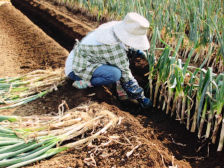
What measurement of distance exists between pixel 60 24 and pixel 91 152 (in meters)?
3.46

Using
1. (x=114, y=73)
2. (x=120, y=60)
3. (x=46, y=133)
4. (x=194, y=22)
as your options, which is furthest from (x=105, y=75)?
(x=194, y=22)

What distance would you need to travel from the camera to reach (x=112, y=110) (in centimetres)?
223

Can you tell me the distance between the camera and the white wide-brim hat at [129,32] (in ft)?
6.44

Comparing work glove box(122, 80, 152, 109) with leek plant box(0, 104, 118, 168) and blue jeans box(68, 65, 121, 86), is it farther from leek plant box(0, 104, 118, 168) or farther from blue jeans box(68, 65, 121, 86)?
leek plant box(0, 104, 118, 168)

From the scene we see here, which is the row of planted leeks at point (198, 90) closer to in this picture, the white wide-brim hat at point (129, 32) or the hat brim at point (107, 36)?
the white wide-brim hat at point (129, 32)

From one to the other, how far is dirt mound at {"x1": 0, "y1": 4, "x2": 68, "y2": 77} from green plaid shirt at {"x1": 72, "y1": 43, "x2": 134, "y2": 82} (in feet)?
2.57

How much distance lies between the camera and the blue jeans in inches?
88.5

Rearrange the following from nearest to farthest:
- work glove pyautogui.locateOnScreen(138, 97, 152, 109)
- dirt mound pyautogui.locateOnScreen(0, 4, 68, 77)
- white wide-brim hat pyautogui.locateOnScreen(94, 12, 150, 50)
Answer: white wide-brim hat pyautogui.locateOnScreen(94, 12, 150, 50) < work glove pyautogui.locateOnScreen(138, 97, 152, 109) < dirt mound pyautogui.locateOnScreen(0, 4, 68, 77)

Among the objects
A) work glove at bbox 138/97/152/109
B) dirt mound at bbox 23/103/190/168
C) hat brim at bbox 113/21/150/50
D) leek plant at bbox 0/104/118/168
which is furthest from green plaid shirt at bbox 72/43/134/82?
dirt mound at bbox 23/103/190/168

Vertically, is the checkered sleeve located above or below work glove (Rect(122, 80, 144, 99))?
above

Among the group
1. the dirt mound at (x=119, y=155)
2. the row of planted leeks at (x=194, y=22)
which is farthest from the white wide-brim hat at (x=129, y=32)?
the dirt mound at (x=119, y=155)

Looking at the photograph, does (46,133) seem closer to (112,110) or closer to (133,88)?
(112,110)

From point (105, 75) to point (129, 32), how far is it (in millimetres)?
487

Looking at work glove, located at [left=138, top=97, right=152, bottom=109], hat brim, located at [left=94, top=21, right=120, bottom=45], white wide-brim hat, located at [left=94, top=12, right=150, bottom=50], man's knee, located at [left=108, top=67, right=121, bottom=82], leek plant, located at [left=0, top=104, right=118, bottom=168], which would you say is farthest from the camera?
work glove, located at [left=138, top=97, right=152, bottom=109]
